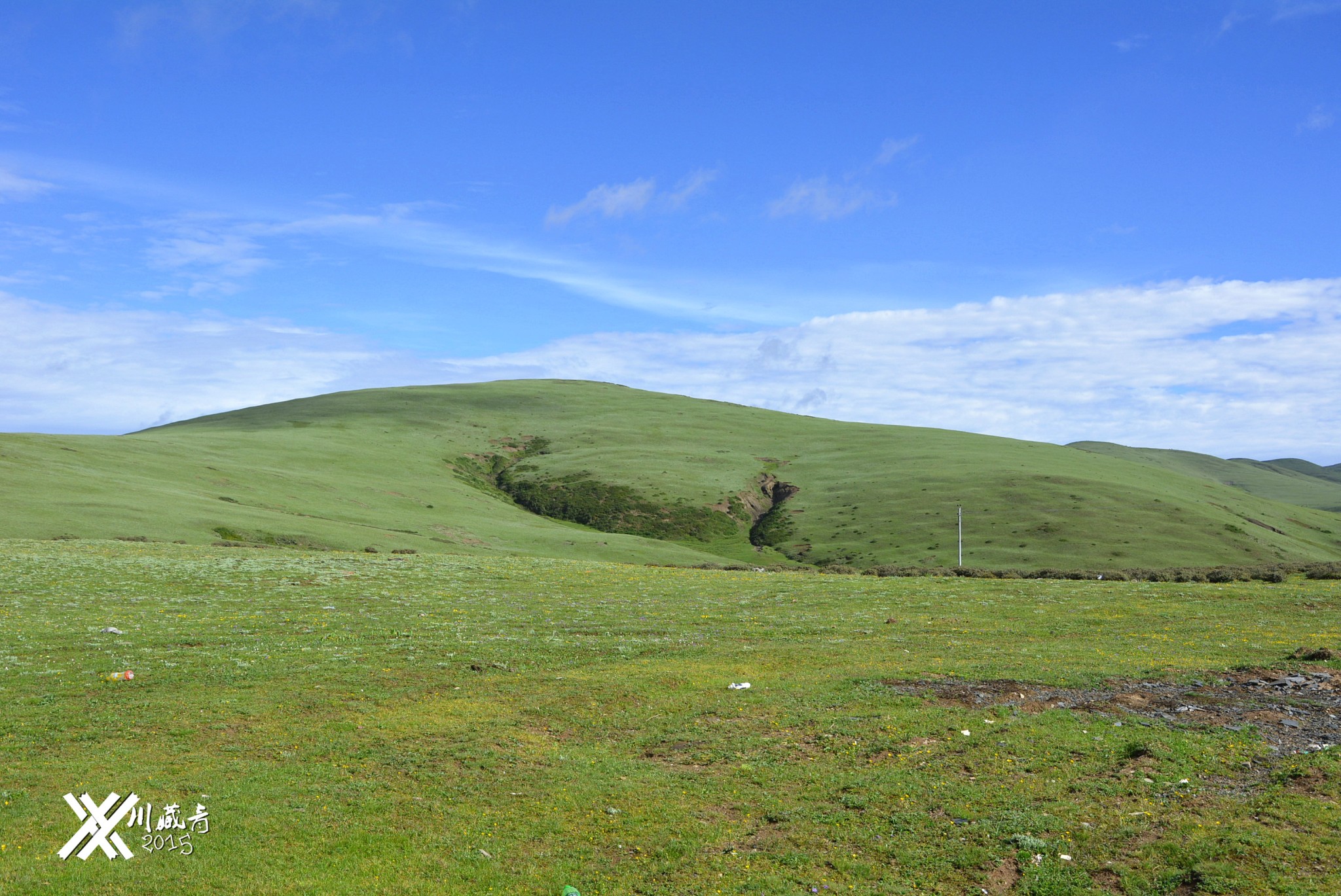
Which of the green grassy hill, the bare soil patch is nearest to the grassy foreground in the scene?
the bare soil patch

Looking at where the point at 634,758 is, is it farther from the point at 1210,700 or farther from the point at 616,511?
the point at 616,511

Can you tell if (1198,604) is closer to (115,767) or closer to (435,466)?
(115,767)

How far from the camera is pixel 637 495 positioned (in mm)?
134625

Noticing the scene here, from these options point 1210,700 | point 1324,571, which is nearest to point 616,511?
point 1324,571

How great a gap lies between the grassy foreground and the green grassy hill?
44.3m

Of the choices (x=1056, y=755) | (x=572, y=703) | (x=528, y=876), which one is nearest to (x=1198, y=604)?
(x=1056, y=755)

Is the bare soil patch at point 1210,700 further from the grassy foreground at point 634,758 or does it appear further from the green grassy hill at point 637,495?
the green grassy hill at point 637,495

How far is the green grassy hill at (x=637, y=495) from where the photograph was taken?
258 ft

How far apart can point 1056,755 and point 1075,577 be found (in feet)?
148

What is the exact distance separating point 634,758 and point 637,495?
4554 inches

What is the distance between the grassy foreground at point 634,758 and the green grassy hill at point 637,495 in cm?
4431

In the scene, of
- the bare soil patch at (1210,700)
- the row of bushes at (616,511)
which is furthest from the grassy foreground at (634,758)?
the row of bushes at (616,511)

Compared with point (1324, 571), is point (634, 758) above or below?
below

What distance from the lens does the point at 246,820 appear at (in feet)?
49.2
